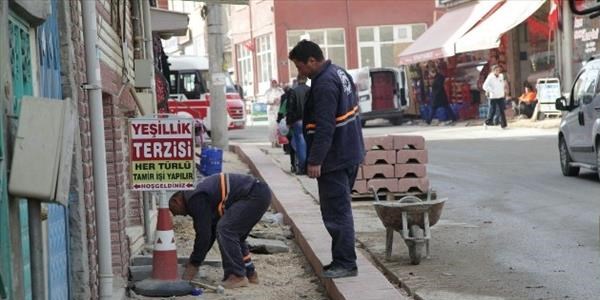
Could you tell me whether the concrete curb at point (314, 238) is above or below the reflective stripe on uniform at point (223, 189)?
below

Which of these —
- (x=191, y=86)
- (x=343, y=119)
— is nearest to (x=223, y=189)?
(x=343, y=119)

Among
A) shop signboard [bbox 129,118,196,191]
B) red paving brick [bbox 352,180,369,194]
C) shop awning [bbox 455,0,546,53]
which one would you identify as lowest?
red paving brick [bbox 352,180,369,194]

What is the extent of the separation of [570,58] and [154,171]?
23.3 m

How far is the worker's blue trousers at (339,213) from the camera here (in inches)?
326

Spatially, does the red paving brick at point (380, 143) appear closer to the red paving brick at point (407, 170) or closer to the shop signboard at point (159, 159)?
the red paving brick at point (407, 170)

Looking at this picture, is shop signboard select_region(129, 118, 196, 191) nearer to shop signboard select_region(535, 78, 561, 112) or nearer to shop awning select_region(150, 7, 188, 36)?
shop awning select_region(150, 7, 188, 36)

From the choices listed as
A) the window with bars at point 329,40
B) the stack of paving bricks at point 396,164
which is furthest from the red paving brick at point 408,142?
the window with bars at point 329,40

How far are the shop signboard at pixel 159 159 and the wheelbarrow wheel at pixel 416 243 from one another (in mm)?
2008

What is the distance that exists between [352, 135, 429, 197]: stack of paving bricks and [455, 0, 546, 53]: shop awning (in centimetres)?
1752

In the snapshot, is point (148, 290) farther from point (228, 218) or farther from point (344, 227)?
point (344, 227)

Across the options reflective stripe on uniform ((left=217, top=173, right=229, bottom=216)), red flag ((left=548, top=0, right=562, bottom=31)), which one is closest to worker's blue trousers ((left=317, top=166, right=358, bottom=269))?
reflective stripe on uniform ((left=217, top=173, right=229, bottom=216))

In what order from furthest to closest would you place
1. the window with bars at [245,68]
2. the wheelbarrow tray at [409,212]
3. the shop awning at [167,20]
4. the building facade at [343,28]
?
the window with bars at [245,68] → the building facade at [343,28] → the shop awning at [167,20] → the wheelbarrow tray at [409,212]

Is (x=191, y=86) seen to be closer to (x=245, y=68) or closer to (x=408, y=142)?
(x=408, y=142)

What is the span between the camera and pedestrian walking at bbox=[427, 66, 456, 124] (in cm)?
3600
